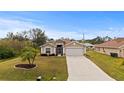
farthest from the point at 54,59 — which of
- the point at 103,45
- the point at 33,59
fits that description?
the point at 103,45

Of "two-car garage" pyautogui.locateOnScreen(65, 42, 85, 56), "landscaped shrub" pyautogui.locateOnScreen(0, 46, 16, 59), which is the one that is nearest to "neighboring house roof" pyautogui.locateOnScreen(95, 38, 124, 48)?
"two-car garage" pyautogui.locateOnScreen(65, 42, 85, 56)

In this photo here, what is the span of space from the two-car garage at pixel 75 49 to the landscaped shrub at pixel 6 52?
680 mm

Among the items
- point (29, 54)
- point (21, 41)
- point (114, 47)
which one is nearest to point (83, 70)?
point (114, 47)

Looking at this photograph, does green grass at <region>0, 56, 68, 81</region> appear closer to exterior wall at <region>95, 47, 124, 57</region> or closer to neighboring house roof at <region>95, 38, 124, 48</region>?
exterior wall at <region>95, 47, 124, 57</region>

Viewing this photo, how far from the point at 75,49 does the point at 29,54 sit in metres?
0.58

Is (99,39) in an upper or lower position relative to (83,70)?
upper

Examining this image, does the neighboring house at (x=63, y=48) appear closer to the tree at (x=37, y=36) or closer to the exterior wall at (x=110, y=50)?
the tree at (x=37, y=36)

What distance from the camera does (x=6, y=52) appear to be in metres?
4.23

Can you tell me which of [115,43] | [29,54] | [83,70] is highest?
[115,43]

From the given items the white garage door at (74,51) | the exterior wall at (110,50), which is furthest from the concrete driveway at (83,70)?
the exterior wall at (110,50)

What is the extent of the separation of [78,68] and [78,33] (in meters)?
0.44

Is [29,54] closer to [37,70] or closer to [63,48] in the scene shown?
[37,70]
